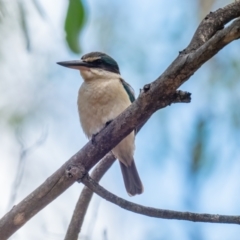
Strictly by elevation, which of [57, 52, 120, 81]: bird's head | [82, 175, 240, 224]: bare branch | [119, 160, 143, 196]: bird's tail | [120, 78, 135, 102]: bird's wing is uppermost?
[57, 52, 120, 81]: bird's head

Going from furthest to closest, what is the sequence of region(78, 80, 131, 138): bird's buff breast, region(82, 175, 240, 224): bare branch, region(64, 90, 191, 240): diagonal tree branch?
region(78, 80, 131, 138): bird's buff breast, region(64, 90, 191, 240): diagonal tree branch, region(82, 175, 240, 224): bare branch

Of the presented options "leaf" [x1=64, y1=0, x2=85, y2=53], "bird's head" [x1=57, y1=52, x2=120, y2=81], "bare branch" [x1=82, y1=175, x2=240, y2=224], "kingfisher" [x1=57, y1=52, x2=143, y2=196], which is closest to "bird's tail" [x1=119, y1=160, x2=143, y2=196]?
"kingfisher" [x1=57, y1=52, x2=143, y2=196]

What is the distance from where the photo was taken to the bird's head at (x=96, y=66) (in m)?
3.22

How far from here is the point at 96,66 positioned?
10.8ft

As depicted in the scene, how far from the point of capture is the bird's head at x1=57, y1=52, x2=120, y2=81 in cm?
322

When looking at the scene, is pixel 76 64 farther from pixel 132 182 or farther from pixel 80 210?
pixel 80 210

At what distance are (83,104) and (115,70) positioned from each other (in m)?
0.46

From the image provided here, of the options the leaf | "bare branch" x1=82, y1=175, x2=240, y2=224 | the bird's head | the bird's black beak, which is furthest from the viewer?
the bird's head

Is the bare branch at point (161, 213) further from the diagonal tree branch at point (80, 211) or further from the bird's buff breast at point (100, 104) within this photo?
the bird's buff breast at point (100, 104)

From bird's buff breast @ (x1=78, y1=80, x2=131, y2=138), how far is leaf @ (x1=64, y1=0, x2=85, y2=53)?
1983 millimetres

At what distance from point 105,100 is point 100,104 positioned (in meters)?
0.04

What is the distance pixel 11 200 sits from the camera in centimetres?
239

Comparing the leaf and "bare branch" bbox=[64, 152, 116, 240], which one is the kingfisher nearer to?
"bare branch" bbox=[64, 152, 116, 240]

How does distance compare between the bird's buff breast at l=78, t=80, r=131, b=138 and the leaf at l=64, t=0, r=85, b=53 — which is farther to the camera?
the bird's buff breast at l=78, t=80, r=131, b=138
